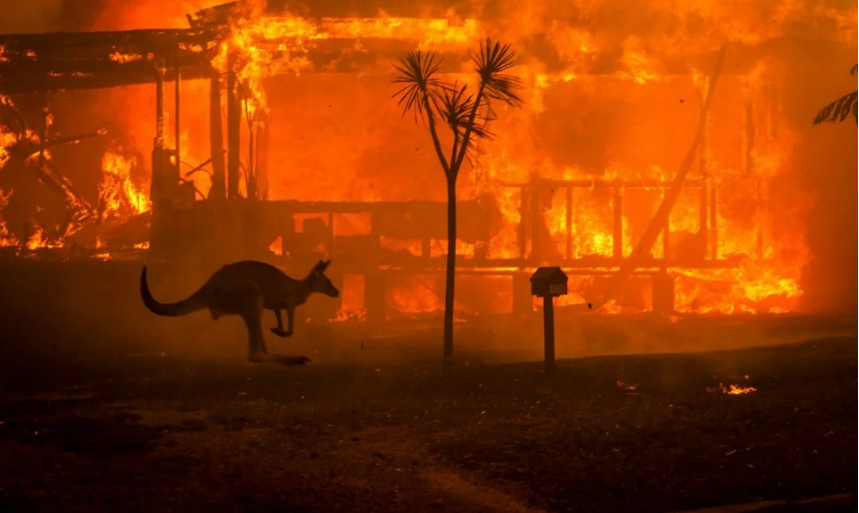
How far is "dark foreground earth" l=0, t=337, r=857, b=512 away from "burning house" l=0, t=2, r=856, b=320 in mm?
7327

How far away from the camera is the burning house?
62.3ft

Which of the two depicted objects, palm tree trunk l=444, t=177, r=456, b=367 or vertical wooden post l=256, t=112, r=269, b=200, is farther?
vertical wooden post l=256, t=112, r=269, b=200

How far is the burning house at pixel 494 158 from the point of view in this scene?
19.0m

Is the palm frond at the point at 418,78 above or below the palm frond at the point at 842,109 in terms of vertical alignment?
above

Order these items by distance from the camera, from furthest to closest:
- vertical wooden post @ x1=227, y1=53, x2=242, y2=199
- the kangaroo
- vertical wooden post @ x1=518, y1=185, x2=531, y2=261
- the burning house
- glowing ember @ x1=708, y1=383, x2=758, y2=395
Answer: vertical wooden post @ x1=518, y1=185, x2=531, y2=261 < the burning house < vertical wooden post @ x1=227, y1=53, x2=242, y2=199 < the kangaroo < glowing ember @ x1=708, y1=383, x2=758, y2=395

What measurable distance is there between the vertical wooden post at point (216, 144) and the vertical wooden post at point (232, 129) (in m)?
0.19

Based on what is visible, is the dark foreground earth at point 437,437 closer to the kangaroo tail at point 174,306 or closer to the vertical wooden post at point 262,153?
the kangaroo tail at point 174,306

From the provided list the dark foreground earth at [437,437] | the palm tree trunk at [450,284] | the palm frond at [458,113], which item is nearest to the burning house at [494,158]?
the palm frond at [458,113]

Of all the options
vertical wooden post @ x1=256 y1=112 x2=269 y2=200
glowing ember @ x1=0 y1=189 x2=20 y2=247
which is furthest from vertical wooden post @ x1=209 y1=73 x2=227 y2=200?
glowing ember @ x1=0 y1=189 x2=20 y2=247

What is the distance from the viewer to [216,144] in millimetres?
19891

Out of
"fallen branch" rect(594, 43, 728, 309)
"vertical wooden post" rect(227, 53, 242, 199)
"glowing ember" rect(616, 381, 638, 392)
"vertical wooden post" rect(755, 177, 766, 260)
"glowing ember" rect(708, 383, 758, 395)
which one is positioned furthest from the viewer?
"vertical wooden post" rect(755, 177, 766, 260)

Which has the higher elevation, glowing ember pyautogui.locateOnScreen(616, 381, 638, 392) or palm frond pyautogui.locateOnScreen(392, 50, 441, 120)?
palm frond pyautogui.locateOnScreen(392, 50, 441, 120)

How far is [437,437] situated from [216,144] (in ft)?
43.2

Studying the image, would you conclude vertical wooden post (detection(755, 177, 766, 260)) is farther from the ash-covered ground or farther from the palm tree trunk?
the palm tree trunk
